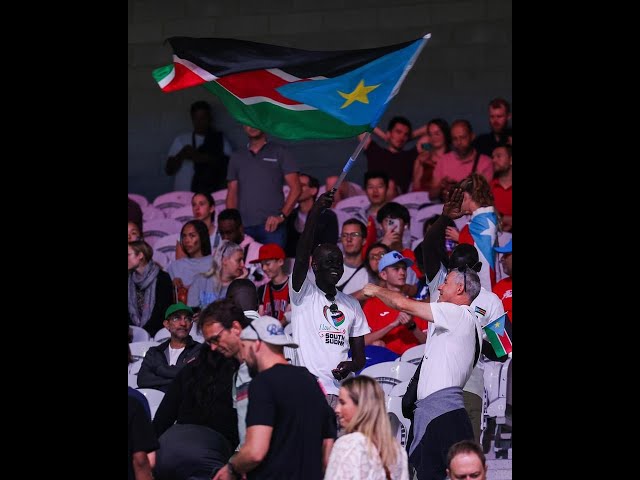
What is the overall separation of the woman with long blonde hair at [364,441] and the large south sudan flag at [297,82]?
2.48 meters

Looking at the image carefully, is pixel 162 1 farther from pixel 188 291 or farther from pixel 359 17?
pixel 188 291

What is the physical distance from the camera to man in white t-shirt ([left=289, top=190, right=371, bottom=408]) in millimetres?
8953

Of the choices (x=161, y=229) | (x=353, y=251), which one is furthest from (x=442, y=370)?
(x=161, y=229)

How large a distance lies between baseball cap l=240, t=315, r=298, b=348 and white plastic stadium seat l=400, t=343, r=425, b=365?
6.76 ft

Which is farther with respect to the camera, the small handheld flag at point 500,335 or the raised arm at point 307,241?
the small handheld flag at point 500,335

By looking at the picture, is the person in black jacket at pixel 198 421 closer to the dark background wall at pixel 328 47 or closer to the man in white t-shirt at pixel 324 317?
the man in white t-shirt at pixel 324 317

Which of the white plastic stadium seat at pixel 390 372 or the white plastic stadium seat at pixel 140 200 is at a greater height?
the white plastic stadium seat at pixel 140 200

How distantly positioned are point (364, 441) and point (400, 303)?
124 centimetres

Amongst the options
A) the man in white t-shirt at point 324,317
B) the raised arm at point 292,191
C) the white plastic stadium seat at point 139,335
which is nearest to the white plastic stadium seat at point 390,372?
the man in white t-shirt at point 324,317

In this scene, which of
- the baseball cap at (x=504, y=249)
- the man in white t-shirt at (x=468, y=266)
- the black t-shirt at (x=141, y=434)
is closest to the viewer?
the black t-shirt at (x=141, y=434)

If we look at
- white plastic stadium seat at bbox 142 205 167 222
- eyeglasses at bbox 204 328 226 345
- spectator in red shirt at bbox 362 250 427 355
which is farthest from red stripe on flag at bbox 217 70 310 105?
white plastic stadium seat at bbox 142 205 167 222

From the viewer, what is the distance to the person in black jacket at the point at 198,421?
26.6 ft
